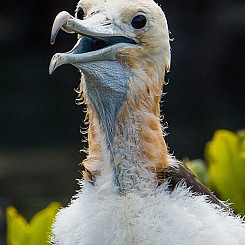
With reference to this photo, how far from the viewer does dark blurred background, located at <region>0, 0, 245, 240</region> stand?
9670 mm

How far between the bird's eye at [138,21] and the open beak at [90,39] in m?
0.06

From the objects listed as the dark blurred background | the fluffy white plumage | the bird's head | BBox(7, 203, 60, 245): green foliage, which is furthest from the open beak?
the dark blurred background

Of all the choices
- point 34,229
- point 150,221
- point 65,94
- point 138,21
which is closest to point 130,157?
point 150,221

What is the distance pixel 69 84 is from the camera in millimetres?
11672

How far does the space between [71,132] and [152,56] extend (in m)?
6.89

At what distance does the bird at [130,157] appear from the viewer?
3.42 m

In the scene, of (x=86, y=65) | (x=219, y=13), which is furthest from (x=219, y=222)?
(x=219, y=13)

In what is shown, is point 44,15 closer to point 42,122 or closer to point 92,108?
point 42,122

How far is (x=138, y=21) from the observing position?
3533mm

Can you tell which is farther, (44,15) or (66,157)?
(44,15)

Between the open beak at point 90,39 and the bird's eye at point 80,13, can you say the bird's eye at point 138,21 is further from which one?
the bird's eye at point 80,13

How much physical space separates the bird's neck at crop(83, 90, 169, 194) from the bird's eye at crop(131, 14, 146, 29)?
0.91ft

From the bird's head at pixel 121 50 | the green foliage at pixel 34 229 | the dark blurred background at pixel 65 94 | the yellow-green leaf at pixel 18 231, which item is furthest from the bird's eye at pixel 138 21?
the dark blurred background at pixel 65 94

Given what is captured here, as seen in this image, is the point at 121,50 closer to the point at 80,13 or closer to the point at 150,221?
the point at 80,13
